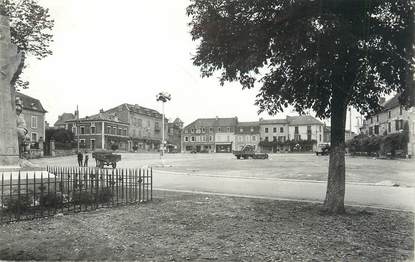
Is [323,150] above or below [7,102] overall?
below

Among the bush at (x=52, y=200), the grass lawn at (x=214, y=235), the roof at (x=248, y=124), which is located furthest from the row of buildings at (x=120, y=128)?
the grass lawn at (x=214, y=235)

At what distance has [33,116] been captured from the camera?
62.6 meters

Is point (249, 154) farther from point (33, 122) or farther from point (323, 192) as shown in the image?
point (323, 192)

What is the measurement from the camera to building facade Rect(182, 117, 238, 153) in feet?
342

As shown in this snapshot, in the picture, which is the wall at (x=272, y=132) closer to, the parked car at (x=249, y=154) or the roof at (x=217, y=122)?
the roof at (x=217, y=122)

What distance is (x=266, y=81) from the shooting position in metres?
9.48

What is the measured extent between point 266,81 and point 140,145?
8661 cm

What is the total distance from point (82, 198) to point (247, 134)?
307 feet

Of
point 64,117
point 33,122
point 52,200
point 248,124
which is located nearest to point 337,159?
point 52,200

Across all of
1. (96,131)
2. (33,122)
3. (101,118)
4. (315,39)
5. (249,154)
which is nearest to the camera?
(315,39)

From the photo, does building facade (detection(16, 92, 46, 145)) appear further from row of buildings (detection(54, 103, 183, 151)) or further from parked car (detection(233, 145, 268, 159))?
parked car (detection(233, 145, 268, 159))

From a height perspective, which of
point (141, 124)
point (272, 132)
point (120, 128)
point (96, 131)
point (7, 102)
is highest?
point (141, 124)

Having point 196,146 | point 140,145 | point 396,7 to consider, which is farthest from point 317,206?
point 196,146

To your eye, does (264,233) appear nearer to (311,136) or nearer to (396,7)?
(396,7)
